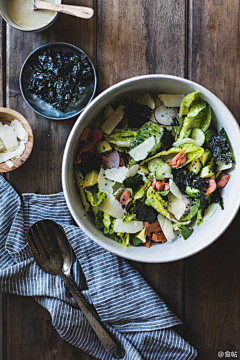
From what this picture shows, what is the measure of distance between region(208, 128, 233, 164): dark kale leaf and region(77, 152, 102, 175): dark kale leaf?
51cm

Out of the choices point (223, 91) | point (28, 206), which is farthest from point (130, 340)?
point (223, 91)

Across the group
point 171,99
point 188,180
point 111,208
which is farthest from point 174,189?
point 171,99

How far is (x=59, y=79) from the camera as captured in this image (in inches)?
60.4

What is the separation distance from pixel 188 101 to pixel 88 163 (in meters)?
0.50

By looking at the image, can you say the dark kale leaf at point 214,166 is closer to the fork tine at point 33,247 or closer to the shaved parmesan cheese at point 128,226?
the shaved parmesan cheese at point 128,226

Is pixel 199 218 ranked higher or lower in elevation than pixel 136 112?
lower

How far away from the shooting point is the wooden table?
5.12 feet

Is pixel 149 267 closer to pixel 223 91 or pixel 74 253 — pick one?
pixel 74 253

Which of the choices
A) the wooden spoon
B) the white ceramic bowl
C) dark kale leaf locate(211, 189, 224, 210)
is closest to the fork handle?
the white ceramic bowl

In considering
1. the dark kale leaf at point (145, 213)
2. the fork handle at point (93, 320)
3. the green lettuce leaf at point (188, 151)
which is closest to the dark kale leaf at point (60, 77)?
the green lettuce leaf at point (188, 151)

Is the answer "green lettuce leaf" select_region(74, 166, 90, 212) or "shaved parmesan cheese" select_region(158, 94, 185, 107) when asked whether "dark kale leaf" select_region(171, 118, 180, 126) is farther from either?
"green lettuce leaf" select_region(74, 166, 90, 212)

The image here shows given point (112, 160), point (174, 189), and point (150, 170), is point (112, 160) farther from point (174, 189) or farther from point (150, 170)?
point (174, 189)

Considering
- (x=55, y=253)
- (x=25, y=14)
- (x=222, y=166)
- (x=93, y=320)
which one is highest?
(x=25, y=14)

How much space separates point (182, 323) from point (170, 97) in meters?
1.09
